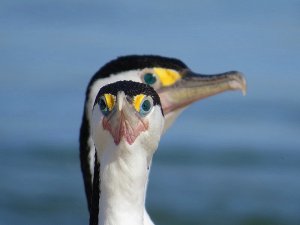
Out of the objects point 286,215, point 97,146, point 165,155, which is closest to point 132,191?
point 97,146

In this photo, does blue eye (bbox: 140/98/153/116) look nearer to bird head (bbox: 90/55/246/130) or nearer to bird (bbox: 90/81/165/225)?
bird (bbox: 90/81/165/225)

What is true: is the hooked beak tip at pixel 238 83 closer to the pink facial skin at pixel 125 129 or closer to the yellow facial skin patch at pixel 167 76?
the yellow facial skin patch at pixel 167 76

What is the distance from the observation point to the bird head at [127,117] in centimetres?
1097

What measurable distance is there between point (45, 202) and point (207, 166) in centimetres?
176

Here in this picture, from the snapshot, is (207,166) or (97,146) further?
(207,166)

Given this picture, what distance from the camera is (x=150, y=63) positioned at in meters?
13.2

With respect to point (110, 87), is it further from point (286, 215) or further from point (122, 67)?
point (286, 215)

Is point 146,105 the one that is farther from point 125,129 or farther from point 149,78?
point 149,78

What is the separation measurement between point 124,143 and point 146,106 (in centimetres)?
25

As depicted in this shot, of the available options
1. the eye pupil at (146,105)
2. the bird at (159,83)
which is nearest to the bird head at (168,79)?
the bird at (159,83)

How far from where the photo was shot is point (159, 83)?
13.3 m

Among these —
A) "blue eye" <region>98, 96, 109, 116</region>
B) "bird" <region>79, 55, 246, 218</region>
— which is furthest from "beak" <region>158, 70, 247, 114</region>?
"blue eye" <region>98, 96, 109, 116</region>

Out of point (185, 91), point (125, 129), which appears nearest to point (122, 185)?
point (125, 129)

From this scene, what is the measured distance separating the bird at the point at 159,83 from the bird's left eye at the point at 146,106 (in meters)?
1.71
